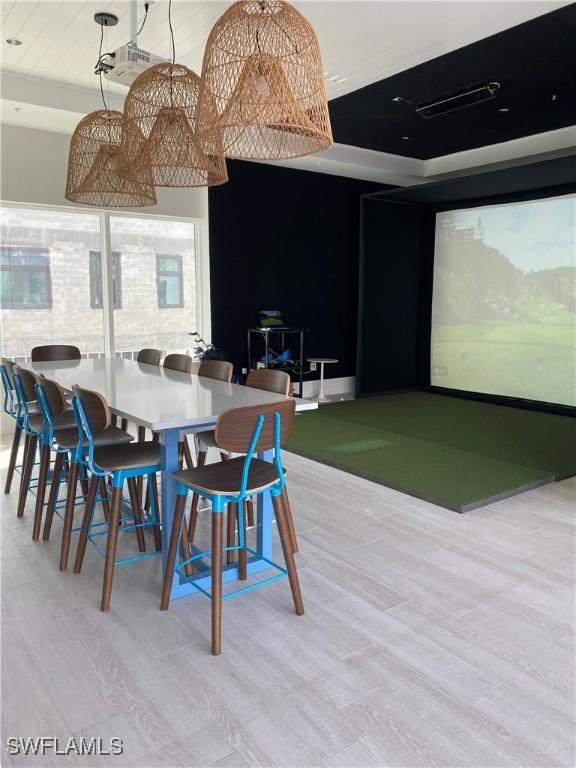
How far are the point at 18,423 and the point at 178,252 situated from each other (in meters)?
3.85

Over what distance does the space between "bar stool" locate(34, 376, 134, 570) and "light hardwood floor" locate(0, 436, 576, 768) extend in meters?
0.17

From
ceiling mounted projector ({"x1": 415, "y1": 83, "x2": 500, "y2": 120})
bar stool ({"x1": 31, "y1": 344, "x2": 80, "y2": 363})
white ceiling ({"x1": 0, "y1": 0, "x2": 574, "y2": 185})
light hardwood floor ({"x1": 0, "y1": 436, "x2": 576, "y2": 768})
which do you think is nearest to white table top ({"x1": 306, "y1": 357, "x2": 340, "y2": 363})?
ceiling mounted projector ({"x1": 415, "y1": 83, "x2": 500, "y2": 120})

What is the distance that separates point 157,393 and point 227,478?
2.76 feet

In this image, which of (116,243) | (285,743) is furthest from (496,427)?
(285,743)

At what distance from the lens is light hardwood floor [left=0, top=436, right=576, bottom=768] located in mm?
1908

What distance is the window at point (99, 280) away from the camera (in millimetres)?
6711

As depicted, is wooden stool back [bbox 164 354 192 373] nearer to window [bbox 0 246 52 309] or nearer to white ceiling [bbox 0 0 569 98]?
white ceiling [bbox 0 0 569 98]

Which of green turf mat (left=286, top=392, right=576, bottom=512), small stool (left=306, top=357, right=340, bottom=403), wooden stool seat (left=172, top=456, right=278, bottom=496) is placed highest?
wooden stool seat (left=172, top=456, right=278, bottom=496)

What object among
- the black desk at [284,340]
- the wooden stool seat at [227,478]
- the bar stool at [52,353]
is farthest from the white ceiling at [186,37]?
the wooden stool seat at [227,478]

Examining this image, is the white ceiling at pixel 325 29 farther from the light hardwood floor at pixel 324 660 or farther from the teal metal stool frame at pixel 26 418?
the light hardwood floor at pixel 324 660

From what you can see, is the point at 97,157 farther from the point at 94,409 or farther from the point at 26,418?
the point at 94,409

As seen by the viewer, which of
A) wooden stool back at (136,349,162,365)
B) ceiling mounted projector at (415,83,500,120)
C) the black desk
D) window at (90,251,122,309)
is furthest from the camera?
the black desk

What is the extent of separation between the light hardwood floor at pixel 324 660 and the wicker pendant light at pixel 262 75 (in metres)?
2.14

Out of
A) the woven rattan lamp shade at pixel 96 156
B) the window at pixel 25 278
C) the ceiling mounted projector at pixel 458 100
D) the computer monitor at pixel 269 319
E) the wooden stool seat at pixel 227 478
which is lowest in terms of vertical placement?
the wooden stool seat at pixel 227 478
